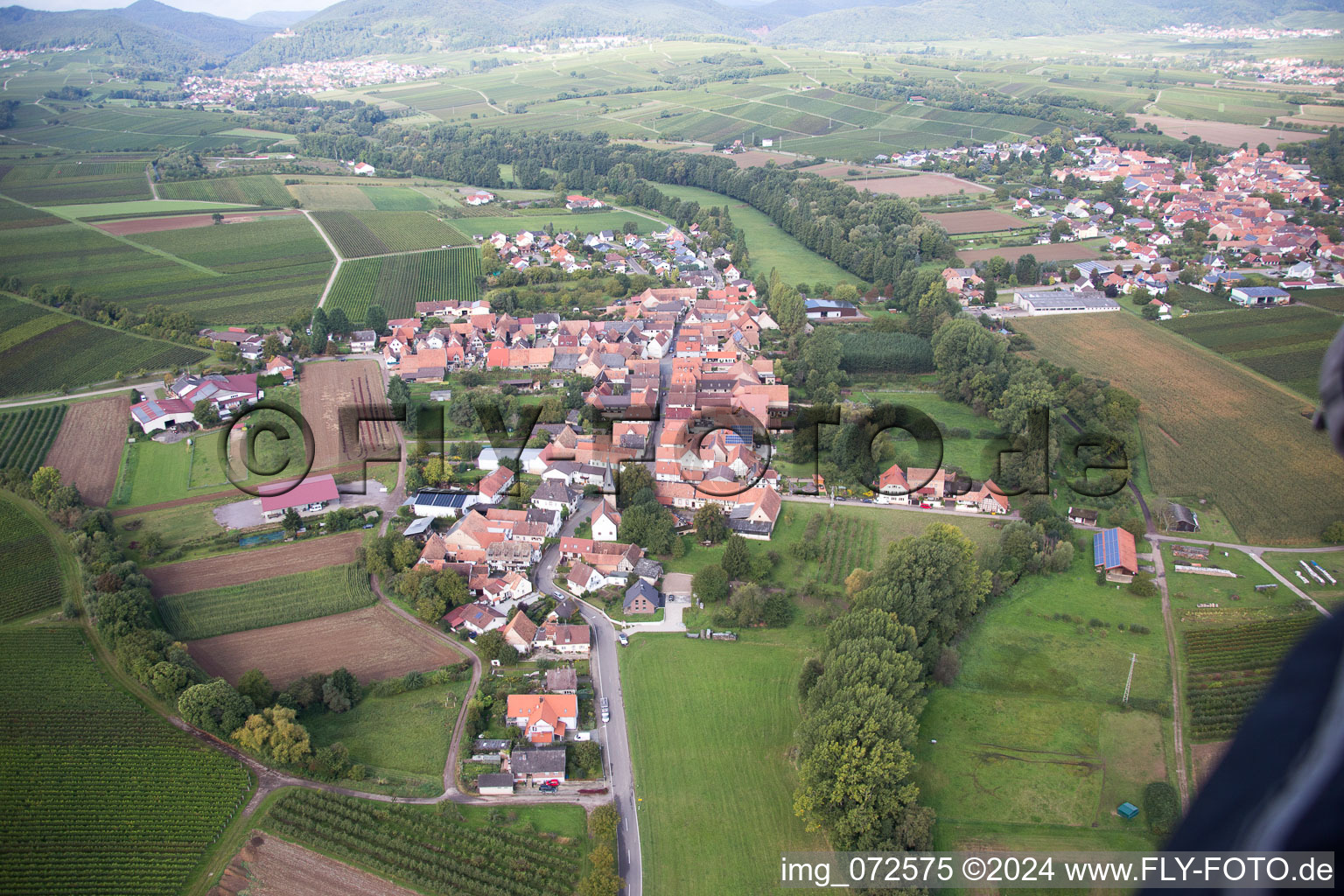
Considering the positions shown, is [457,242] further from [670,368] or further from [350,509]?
[350,509]

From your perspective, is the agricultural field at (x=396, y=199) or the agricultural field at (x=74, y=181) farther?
the agricultural field at (x=396, y=199)

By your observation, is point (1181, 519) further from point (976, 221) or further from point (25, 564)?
point (976, 221)

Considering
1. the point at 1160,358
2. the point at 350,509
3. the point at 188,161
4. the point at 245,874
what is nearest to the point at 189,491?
the point at 350,509

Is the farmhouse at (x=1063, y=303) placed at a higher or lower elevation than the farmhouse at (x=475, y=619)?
higher

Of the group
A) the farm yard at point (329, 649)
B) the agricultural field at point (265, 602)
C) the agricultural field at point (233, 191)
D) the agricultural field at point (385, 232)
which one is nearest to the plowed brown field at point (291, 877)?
the farm yard at point (329, 649)

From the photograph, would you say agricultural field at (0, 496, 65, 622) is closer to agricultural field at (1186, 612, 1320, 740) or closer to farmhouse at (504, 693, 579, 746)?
farmhouse at (504, 693, 579, 746)

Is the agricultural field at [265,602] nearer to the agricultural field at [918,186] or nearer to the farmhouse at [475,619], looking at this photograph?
the farmhouse at [475,619]

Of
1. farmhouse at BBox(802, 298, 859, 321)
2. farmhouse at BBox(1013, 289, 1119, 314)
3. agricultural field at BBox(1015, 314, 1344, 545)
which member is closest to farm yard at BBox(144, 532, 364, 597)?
farmhouse at BBox(802, 298, 859, 321)
